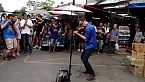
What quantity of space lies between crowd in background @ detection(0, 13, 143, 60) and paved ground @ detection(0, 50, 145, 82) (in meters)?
0.76

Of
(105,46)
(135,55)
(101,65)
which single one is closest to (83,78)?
(135,55)

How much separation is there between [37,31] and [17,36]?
169 inches

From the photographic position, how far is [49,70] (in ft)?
39.6

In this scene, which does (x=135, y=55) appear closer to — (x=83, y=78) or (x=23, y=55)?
(x=83, y=78)

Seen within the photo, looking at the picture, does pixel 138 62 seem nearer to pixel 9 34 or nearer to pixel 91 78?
pixel 91 78

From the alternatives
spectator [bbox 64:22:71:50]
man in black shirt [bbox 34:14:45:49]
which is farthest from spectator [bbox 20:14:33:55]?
spectator [bbox 64:22:71:50]

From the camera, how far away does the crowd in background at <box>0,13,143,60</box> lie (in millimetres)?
13742

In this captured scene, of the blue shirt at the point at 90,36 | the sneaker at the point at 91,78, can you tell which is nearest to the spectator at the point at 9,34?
the blue shirt at the point at 90,36

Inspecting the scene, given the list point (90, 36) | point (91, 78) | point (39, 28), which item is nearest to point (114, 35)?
point (39, 28)

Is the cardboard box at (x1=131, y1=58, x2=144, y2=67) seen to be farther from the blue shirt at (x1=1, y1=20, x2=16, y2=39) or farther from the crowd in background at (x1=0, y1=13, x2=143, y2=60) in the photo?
the blue shirt at (x1=1, y1=20, x2=16, y2=39)

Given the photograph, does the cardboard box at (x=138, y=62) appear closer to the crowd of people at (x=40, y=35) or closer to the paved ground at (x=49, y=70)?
the paved ground at (x=49, y=70)

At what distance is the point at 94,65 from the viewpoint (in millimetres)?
13906

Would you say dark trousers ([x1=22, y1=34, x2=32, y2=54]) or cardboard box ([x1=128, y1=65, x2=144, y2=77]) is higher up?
dark trousers ([x1=22, y1=34, x2=32, y2=54])

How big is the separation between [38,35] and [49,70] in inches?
299
